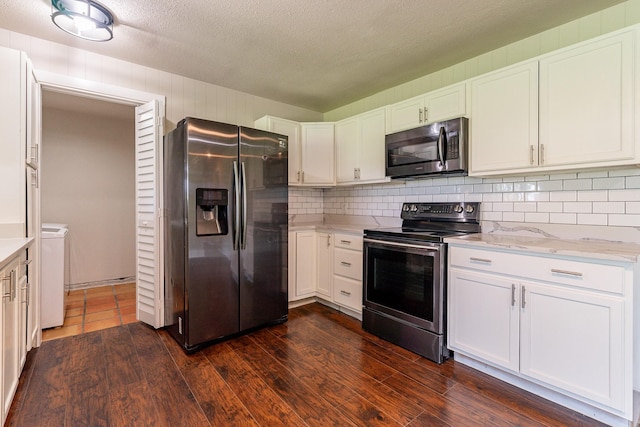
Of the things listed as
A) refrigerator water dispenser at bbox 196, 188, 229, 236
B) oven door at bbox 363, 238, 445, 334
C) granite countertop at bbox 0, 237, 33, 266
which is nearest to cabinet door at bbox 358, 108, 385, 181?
oven door at bbox 363, 238, 445, 334

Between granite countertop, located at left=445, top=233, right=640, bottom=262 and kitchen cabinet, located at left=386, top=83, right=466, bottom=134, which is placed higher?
kitchen cabinet, located at left=386, top=83, right=466, bottom=134

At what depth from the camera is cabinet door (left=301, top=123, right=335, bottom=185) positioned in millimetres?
3520

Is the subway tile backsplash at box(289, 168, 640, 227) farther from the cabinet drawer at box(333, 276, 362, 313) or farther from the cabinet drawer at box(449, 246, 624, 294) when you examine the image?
the cabinet drawer at box(333, 276, 362, 313)

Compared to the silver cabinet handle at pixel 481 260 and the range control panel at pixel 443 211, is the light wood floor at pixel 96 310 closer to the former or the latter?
the range control panel at pixel 443 211

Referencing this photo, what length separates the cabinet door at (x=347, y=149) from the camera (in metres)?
3.30

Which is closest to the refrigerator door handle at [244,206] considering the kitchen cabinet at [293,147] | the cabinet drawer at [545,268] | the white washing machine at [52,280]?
the kitchen cabinet at [293,147]

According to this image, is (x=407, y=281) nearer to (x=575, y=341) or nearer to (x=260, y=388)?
(x=575, y=341)

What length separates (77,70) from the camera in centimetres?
252

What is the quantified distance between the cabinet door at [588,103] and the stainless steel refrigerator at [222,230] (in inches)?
79.4

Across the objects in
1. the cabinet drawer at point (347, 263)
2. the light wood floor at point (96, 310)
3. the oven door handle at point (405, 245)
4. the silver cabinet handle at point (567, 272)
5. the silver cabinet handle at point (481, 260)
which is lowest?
the light wood floor at point (96, 310)

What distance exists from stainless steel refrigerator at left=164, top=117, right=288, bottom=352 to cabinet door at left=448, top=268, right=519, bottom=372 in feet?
4.85

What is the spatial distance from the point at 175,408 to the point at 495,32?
3221mm

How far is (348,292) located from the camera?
10.0 ft

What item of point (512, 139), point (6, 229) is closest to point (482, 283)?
point (512, 139)
